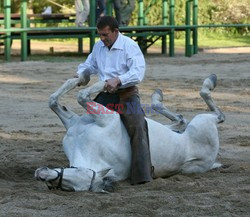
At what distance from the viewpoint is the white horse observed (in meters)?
6.20

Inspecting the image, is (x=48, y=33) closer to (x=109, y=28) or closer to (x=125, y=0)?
(x=125, y=0)

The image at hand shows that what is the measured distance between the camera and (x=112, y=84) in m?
6.48

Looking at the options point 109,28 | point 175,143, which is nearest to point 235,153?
point 175,143

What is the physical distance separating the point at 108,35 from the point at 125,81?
1.35 feet

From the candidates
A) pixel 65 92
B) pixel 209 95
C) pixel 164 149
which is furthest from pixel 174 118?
pixel 65 92

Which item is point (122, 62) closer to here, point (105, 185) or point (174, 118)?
point (105, 185)

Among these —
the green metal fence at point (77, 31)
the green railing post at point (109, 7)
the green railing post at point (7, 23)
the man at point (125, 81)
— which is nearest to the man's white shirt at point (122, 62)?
the man at point (125, 81)

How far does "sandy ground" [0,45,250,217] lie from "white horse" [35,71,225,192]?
4.7 inches

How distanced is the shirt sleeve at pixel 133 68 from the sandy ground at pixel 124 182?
0.85 m

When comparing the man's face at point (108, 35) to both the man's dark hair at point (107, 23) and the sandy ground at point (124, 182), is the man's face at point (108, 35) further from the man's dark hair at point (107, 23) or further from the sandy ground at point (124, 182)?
the sandy ground at point (124, 182)

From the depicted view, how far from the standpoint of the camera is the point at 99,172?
6.32 metres

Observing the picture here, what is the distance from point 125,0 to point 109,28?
16.5 metres

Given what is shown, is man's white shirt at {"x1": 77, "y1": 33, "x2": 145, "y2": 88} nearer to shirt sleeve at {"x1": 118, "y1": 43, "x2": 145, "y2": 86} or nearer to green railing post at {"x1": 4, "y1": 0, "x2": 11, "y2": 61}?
shirt sleeve at {"x1": 118, "y1": 43, "x2": 145, "y2": 86}

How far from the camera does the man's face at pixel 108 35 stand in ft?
21.9
